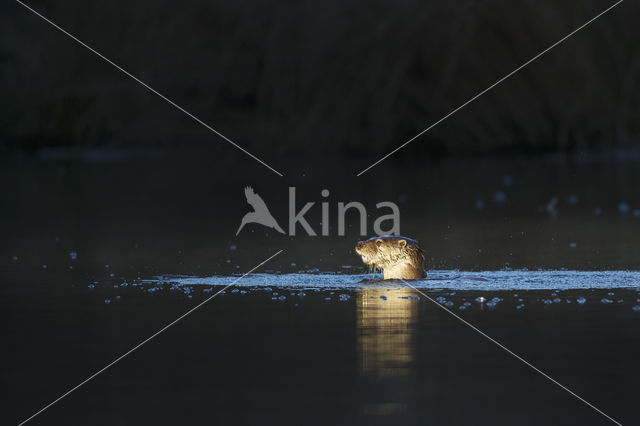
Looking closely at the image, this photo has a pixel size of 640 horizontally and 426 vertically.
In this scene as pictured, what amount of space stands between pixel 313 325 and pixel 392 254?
2.00 m

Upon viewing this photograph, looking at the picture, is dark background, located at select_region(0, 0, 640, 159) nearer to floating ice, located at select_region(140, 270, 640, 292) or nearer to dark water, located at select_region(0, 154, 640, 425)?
dark water, located at select_region(0, 154, 640, 425)

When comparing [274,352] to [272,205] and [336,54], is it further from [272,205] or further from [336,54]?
[336,54]

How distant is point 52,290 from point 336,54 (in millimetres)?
18624

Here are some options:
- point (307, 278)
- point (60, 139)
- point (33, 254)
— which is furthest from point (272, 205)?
point (60, 139)

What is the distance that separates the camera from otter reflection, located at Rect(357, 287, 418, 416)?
17.7 ft

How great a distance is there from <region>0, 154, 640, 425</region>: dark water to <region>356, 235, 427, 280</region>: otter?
241mm

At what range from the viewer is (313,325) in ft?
24.1

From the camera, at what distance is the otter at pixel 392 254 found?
923 centimetres
